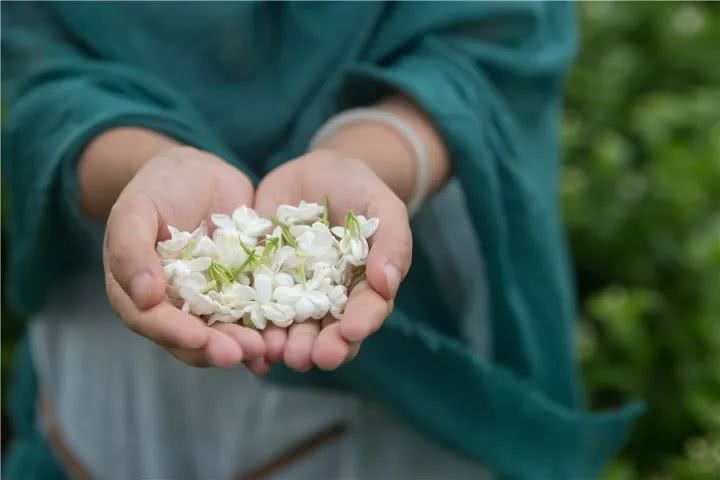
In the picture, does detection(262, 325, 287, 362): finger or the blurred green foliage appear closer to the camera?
detection(262, 325, 287, 362): finger

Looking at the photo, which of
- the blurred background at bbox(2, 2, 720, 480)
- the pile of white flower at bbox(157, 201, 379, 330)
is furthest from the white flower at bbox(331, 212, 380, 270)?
the blurred background at bbox(2, 2, 720, 480)

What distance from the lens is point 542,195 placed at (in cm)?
81

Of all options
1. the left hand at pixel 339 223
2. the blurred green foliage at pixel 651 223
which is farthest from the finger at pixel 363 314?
the blurred green foliage at pixel 651 223

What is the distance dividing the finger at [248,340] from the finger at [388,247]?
60mm

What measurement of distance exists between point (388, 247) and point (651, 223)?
0.86m

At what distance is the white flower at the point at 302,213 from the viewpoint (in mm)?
597

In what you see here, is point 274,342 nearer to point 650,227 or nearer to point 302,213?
point 302,213

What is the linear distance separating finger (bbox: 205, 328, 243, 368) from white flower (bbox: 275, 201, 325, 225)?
98 mm

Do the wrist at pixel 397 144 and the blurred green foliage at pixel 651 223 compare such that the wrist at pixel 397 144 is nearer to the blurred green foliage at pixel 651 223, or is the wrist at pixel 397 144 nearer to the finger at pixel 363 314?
the finger at pixel 363 314

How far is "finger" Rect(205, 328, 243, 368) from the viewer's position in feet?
1.68

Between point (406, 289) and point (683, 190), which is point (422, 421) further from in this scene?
point (683, 190)

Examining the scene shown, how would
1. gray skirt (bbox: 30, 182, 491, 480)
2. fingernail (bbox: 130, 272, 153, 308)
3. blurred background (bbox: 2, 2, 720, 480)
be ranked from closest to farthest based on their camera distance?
1. fingernail (bbox: 130, 272, 153, 308)
2. gray skirt (bbox: 30, 182, 491, 480)
3. blurred background (bbox: 2, 2, 720, 480)

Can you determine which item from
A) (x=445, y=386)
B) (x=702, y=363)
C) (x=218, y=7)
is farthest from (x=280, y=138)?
(x=702, y=363)

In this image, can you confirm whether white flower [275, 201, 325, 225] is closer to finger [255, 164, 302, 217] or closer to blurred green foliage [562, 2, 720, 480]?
finger [255, 164, 302, 217]
